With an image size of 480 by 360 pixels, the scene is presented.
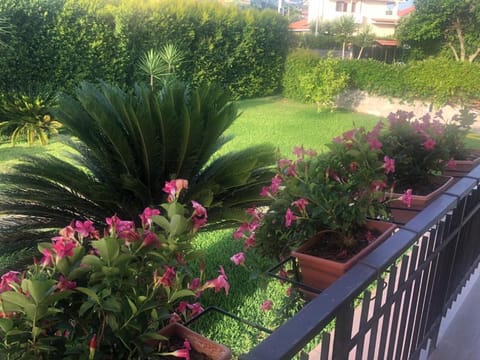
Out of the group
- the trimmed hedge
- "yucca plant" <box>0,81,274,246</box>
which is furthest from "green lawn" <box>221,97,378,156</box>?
"yucca plant" <box>0,81,274,246</box>

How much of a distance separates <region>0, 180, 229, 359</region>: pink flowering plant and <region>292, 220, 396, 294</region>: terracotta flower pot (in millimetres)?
509

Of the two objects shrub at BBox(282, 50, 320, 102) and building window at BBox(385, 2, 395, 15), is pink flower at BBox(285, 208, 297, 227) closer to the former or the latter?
A: shrub at BBox(282, 50, 320, 102)

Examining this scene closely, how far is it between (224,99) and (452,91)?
30.7ft

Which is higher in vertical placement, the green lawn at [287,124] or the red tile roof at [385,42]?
the red tile roof at [385,42]

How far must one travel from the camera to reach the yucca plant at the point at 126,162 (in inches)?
110

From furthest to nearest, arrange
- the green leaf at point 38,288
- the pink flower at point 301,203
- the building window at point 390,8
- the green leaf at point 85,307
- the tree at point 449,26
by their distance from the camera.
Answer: the building window at point 390,8 < the tree at point 449,26 < the pink flower at point 301,203 < the green leaf at point 85,307 < the green leaf at point 38,288

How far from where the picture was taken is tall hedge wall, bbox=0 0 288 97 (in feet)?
28.7

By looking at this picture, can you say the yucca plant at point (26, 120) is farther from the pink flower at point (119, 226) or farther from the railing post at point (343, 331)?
the railing post at point (343, 331)

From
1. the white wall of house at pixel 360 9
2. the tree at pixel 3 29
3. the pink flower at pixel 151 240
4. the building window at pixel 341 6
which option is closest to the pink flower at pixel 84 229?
the pink flower at pixel 151 240

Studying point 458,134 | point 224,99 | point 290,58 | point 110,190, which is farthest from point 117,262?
point 290,58

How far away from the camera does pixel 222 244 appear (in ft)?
13.6

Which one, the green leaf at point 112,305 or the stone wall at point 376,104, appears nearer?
the green leaf at point 112,305

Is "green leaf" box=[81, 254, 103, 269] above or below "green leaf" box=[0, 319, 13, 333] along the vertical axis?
above

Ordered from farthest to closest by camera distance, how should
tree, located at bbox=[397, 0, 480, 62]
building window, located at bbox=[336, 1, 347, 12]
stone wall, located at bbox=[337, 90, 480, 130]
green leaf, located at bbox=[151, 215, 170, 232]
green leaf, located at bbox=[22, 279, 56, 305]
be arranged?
building window, located at bbox=[336, 1, 347, 12] < tree, located at bbox=[397, 0, 480, 62] < stone wall, located at bbox=[337, 90, 480, 130] < green leaf, located at bbox=[151, 215, 170, 232] < green leaf, located at bbox=[22, 279, 56, 305]
